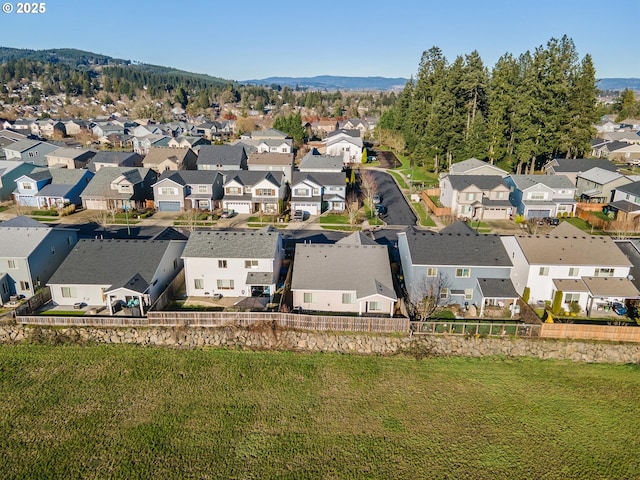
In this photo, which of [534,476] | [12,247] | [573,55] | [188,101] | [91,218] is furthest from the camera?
[188,101]

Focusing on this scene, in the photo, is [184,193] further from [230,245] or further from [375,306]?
[375,306]

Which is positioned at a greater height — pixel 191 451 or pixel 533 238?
pixel 533 238

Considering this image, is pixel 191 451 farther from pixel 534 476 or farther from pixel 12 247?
pixel 12 247

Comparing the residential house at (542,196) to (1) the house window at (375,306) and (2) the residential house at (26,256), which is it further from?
(2) the residential house at (26,256)

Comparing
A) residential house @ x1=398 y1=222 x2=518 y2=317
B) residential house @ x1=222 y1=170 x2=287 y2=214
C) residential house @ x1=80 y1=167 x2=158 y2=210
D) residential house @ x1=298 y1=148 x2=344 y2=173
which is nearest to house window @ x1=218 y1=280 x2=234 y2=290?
residential house @ x1=398 y1=222 x2=518 y2=317

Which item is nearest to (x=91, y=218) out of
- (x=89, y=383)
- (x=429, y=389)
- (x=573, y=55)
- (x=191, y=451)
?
(x=89, y=383)

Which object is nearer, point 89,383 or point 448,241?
point 89,383

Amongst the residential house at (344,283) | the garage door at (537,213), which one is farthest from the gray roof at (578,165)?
the residential house at (344,283)

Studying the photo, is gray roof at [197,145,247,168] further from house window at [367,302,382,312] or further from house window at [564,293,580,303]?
house window at [564,293,580,303]
